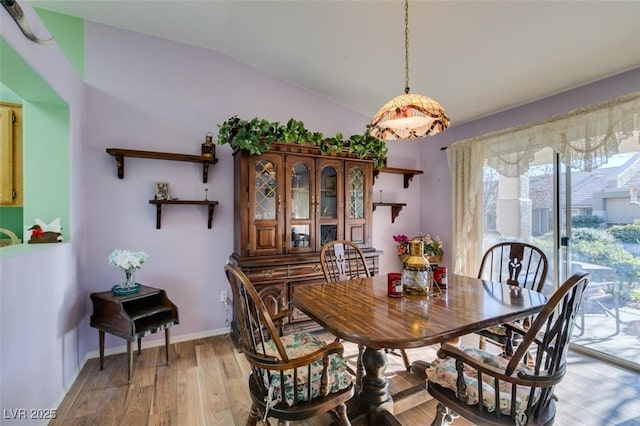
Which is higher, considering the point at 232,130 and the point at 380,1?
the point at 380,1

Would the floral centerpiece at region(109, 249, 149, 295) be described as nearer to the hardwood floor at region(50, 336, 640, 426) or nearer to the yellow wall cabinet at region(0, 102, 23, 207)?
the hardwood floor at region(50, 336, 640, 426)

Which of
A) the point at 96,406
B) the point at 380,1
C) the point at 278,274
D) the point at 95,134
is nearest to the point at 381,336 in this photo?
the point at 278,274

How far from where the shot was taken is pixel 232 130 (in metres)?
2.58

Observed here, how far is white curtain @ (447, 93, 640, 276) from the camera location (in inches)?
86.6

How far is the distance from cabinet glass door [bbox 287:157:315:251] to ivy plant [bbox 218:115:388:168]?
0.71ft

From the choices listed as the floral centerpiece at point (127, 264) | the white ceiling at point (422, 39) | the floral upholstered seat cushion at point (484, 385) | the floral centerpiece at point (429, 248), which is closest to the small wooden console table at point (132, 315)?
the floral centerpiece at point (127, 264)

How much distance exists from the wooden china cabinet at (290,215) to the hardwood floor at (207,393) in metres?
0.61

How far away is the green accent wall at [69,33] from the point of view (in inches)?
93.0

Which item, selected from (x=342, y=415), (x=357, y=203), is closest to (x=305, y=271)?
(x=357, y=203)

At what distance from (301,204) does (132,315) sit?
1684 mm

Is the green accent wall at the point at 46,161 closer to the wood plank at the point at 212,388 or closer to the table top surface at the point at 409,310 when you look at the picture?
the wood plank at the point at 212,388

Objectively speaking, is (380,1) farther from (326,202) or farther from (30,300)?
(30,300)

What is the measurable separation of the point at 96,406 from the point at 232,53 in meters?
3.16

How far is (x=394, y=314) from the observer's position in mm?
1391
